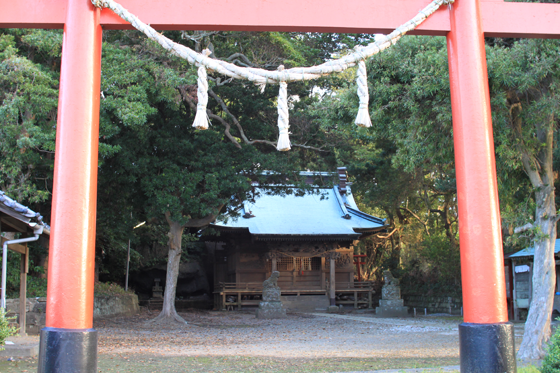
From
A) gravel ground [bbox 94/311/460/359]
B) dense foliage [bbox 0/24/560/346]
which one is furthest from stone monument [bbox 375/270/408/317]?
dense foliage [bbox 0/24/560/346]

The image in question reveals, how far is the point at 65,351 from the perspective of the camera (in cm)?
406

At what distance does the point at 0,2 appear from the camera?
476 centimetres

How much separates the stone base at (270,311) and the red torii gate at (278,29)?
13190 mm

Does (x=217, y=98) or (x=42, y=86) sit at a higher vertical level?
(x=217, y=98)

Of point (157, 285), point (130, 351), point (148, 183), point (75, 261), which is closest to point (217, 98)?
point (148, 183)

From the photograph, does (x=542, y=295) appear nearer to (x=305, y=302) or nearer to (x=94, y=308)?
(x=94, y=308)

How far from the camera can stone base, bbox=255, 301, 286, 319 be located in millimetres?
17097

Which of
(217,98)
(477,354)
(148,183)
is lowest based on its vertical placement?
(477,354)

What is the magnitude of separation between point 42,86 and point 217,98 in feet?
17.0

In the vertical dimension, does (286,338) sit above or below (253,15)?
below

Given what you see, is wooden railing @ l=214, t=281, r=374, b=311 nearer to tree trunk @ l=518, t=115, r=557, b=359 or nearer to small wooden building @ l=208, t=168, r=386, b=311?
small wooden building @ l=208, t=168, r=386, b=311

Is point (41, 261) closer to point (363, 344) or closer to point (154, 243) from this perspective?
point (154, 243)

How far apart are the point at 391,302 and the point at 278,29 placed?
574 inches

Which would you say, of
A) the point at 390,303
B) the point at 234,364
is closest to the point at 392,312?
the point at 390,303
